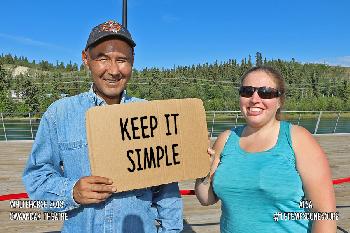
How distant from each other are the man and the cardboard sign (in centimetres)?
10

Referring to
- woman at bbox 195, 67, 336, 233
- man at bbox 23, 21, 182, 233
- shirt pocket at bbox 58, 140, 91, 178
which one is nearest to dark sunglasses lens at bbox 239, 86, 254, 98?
woman at bbox 195, 67, 336, 233

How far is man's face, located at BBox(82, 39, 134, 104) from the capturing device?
190 cm

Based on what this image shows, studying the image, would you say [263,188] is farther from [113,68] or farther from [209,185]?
[113,68]

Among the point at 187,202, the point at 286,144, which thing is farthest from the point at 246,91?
the point at 187,202

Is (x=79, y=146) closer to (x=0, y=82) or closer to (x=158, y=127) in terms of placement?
(x=158, y=127)

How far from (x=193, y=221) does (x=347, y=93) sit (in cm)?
12011

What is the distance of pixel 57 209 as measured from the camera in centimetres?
184

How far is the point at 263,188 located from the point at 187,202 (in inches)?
186

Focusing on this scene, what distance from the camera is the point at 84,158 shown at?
6.10ft

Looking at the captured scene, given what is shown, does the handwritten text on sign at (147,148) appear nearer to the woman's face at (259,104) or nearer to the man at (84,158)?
the man at (84,158)

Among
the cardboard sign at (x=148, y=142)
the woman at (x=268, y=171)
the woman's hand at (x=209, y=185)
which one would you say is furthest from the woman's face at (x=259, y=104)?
the cardboard sign at (x=148, y=142)

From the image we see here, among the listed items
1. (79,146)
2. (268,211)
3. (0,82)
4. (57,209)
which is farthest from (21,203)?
(0,82)

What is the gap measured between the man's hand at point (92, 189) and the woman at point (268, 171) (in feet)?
2.14

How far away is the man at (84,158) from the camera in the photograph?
6.00 ft
